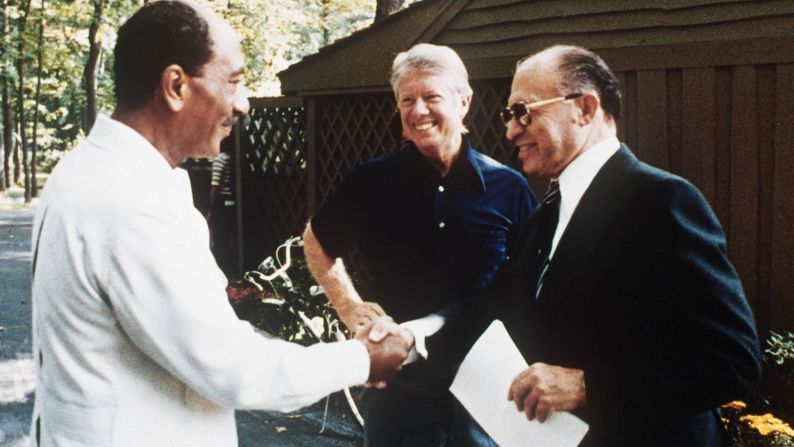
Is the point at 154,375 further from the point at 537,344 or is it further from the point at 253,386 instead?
the point at 537,344

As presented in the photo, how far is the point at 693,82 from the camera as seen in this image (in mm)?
5977

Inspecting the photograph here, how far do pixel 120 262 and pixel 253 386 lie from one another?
0.39 m

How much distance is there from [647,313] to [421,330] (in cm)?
97

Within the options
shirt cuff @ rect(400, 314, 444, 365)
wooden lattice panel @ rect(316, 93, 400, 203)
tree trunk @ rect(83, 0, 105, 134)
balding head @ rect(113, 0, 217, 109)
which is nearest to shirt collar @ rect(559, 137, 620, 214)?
shirt cuff @ rect(400, 314, 444, 365)

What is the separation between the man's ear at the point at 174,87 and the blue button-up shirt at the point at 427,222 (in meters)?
1.29

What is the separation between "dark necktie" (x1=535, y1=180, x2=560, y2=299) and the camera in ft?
7.50

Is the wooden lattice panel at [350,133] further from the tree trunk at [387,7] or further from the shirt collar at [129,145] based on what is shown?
the shirt collar at [129,145]

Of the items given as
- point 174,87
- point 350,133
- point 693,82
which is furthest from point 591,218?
point 350,133

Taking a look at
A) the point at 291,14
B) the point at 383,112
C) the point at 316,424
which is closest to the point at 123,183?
the point at 316,424

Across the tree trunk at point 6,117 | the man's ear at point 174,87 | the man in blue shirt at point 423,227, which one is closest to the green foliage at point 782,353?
the man in blue shirt at point 423,227

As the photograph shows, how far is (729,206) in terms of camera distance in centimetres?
587

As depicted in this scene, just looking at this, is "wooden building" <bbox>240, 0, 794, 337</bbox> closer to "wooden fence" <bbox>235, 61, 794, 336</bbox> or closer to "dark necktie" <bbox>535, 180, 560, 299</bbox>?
"wooden fence" <bbox>235, 61, 794, 336</bbox>

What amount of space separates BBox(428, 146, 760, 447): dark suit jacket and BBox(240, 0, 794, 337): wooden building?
158 inches

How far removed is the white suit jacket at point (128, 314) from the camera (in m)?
1.62
